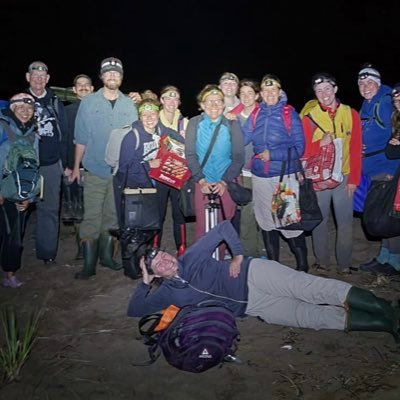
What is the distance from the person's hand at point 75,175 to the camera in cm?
652

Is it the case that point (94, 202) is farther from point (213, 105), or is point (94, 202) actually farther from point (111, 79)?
point (213, 105)

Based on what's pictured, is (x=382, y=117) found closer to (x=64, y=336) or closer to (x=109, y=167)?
(x=109, y=167)

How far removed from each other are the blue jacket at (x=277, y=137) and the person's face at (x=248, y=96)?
49 centimetres

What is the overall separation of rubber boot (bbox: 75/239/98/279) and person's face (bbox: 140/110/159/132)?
5.34ft

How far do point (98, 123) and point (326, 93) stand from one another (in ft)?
8.94

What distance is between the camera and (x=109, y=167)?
638 centimetres

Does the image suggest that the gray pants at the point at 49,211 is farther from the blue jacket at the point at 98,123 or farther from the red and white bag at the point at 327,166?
the red and white bag at the point at 327,166

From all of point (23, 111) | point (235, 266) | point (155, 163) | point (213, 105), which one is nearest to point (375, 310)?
point (235, 266)

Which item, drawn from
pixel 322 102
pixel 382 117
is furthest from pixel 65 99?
A: pixel 382 117

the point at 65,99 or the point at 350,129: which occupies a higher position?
the point at 65,99

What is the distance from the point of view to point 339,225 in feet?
20.2

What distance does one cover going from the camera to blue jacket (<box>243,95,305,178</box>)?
575cm

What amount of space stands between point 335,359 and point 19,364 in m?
2.64

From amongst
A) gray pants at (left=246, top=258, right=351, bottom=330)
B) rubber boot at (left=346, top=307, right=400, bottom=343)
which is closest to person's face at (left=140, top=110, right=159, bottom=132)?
gray pants at (left=246, top=258, right=351, bottom=330)
